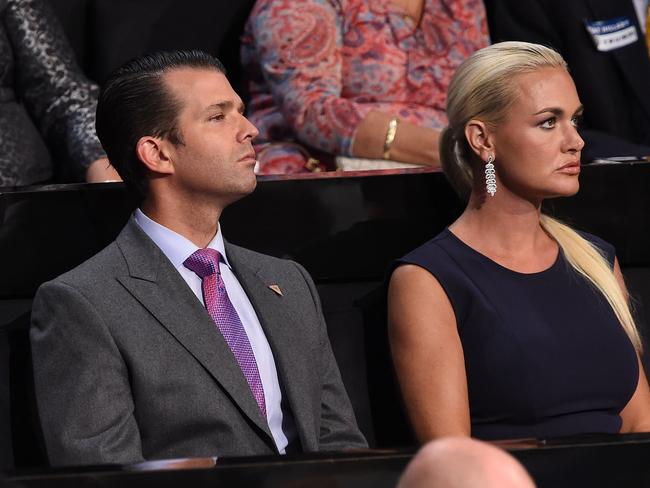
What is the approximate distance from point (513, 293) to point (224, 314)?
0.39 meters

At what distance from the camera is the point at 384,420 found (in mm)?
1536

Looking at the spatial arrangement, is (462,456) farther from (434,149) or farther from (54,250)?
(434,149)

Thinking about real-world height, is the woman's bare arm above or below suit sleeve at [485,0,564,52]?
below

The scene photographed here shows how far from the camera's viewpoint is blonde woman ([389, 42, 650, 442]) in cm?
142

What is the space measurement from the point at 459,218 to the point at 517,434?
0.31 metres

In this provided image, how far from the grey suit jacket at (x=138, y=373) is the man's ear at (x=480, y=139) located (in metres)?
0.39

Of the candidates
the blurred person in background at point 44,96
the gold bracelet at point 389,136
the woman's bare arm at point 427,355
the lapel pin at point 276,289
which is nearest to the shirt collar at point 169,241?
the lapel pin at point 276,289

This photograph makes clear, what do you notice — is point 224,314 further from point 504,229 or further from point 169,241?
point 504,229

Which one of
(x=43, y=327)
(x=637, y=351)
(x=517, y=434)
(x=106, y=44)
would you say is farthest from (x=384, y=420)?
(x=106, y=44)

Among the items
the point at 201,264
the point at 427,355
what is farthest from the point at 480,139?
the point at 201,264

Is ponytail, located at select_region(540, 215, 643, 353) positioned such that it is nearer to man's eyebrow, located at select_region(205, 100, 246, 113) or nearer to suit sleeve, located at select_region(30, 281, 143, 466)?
man's eyebrow, located at select_region(205, 100, 246, 113)

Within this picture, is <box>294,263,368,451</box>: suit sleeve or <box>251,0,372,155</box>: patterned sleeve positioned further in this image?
<box>251,0,372,155</box>: patterned sleeve

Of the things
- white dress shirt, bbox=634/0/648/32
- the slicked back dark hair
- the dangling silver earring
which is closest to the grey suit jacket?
the slicked back dark hair

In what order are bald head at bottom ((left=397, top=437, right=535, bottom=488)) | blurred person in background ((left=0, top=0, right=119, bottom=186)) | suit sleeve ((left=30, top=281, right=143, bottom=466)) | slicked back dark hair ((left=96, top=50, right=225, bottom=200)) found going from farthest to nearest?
blurred person in background ((left=0, top=0, right=119, bottom=186))
slicked back dark hair ((left=96, top=50, right=225, bottom=200))
suit sleeve ((left=30, top=281, right=143, bottom=466))
bald head at bottom ((left=397, top=437, right=535, bottom=488))
